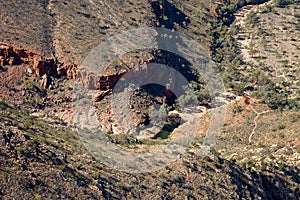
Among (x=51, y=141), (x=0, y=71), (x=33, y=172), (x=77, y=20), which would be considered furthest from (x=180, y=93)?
(x=33, y=172)

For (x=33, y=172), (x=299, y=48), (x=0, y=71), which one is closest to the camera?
(x=33, y=172)

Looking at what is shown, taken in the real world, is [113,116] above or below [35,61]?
below

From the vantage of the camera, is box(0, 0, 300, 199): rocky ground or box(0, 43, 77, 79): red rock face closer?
box(0, 0, 300, 199): rocky ground

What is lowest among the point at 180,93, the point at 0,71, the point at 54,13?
the point at 180,93

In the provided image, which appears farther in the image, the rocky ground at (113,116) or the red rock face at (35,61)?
the red rock face at (35,61)

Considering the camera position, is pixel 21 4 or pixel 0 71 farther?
pixel 21 4

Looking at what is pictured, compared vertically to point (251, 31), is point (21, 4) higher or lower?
higher

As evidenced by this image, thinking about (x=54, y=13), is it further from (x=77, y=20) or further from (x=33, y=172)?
(x=33, y=172)

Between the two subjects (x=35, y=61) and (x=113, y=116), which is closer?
(x=113, y=116)

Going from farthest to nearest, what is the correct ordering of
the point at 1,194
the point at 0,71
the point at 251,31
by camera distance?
1. the point at 251,31
2. the point at 0,71
3. the point at 1,194

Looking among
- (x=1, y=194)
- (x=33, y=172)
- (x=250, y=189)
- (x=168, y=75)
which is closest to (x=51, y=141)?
(x=33, y=172)
